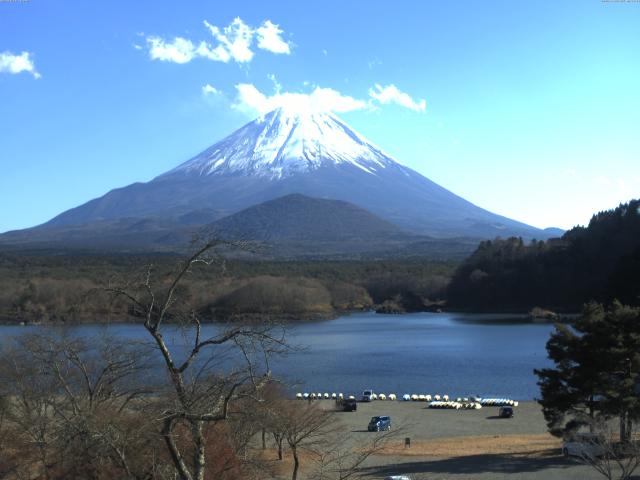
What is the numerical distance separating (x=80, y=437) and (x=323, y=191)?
138301 mm

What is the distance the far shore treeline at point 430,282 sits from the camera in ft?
146

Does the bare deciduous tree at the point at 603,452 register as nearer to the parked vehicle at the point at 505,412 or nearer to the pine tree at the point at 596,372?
the pine tree at the point at 596,372

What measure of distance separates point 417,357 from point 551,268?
26612mm

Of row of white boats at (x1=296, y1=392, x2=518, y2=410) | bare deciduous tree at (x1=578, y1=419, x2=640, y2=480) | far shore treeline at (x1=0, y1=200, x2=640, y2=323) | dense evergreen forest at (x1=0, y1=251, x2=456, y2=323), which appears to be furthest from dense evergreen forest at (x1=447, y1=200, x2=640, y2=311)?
bare deciduous tree at (x1=578, y1=419, x2=640, y2=480)

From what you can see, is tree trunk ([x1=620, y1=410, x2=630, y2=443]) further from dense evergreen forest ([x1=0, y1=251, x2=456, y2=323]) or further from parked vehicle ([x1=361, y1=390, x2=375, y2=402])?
dense evergreen forest ([x1=0, y1=251, x2=456, y2=323])

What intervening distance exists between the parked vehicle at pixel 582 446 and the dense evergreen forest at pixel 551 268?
36879 mm

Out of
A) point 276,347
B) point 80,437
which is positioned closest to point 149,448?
point 80,437

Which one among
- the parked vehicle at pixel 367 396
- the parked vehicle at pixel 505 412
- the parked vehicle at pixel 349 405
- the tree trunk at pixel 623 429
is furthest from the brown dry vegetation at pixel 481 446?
the parked vehicle at pixel 367 396

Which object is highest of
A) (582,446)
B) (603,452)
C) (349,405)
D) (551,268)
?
(551,268)

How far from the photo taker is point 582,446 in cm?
1098

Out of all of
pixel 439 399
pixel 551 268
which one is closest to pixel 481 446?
pixel 439 399

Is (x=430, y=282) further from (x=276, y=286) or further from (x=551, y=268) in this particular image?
(x=276, y=286)

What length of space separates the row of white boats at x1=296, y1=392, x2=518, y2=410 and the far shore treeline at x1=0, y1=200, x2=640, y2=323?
2107 cm

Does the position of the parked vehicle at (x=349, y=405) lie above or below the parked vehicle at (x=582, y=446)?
below
